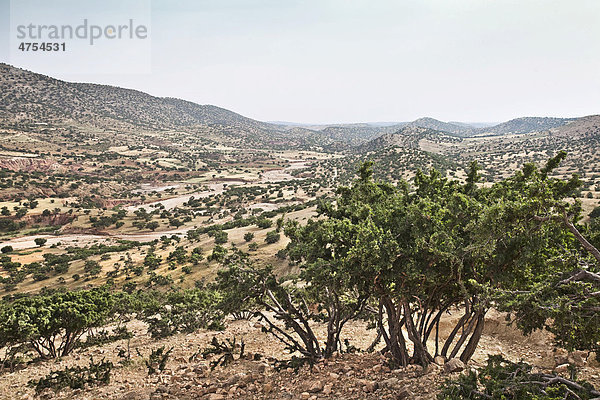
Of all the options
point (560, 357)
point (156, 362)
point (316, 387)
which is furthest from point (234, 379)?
point (560, 357)

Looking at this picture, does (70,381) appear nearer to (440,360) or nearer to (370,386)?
(370,386)

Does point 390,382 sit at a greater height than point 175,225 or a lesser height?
greater

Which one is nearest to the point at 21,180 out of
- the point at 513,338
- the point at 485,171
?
the point at 513,338

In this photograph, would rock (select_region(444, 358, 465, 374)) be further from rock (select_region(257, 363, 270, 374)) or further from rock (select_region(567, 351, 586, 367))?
rock (select_region(257, 363, 270, 374))

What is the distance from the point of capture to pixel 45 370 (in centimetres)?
1330

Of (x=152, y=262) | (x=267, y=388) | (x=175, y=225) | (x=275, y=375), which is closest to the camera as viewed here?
(x=267, y=388)

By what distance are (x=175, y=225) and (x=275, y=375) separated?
70.7 m

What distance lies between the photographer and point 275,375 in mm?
10578

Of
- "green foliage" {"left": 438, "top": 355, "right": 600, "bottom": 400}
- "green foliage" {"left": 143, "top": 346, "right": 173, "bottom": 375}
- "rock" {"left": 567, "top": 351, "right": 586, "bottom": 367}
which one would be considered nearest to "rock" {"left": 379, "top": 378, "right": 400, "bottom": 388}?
"green foliage" {"left": 438, "top": 355, "right": 600, "bottom": 400}

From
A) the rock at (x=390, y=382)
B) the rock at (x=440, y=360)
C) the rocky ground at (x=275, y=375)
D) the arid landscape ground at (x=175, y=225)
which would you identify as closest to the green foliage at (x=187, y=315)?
the arid landscape ground at (x=175, y=225)

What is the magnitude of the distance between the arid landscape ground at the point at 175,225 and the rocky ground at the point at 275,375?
0.06 metres

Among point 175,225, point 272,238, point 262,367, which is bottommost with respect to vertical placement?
point 175,225

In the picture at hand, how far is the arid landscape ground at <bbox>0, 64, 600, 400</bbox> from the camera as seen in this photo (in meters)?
10.1

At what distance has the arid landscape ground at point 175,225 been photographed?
10.1m
